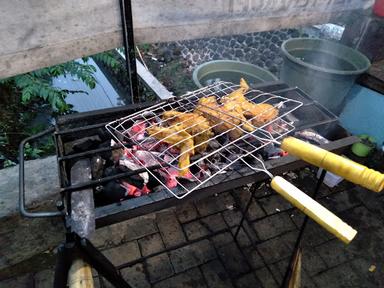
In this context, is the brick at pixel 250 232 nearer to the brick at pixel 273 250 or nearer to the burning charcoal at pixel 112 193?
the brick at pixel 273 250

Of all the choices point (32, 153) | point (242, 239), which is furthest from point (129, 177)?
point (32, 153)

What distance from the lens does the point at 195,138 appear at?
7.59 ft

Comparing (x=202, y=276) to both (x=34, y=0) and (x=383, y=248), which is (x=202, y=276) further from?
(x=34, y=0)

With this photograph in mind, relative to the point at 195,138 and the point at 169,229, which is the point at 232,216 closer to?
the point at 169,229

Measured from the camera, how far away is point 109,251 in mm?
3254

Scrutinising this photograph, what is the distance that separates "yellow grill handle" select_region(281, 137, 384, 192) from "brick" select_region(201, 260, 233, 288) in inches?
77.6

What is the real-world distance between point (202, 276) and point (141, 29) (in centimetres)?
292

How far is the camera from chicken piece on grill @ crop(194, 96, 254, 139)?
235 centimetres

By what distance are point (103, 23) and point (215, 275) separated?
3.06 meters

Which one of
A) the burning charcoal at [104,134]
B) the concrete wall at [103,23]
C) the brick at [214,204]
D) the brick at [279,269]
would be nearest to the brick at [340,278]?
the brick at [279,269]

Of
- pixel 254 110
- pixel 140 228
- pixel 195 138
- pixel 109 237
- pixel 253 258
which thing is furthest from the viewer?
pixel 140 228

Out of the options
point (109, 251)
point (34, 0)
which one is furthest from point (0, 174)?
point (34, 0)

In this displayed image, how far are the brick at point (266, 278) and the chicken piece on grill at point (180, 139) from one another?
1831mm

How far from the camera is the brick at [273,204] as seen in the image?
383 centimetres
